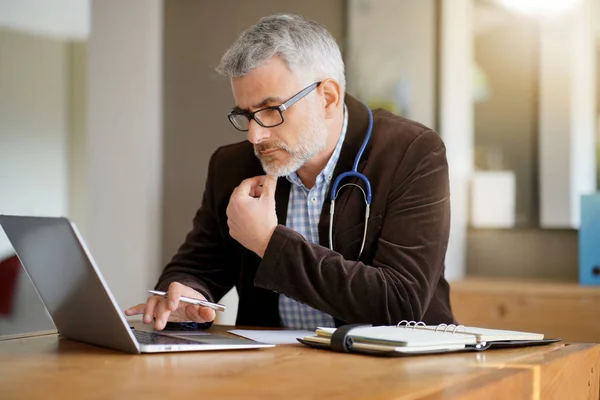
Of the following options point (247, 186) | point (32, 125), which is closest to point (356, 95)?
point (32, 125)

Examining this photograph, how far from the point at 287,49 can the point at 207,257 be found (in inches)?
21.9

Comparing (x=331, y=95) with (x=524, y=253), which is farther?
(x=524, y=253)

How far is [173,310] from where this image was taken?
172 centimetres

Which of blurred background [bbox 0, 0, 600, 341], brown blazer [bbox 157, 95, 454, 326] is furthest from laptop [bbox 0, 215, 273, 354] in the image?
blurred background [bbox 0, 0, 600, 341]

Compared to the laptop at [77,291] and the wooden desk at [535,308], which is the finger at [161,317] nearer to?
the laptop at [77,291]

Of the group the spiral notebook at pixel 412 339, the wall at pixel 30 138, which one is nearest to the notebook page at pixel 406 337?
the spiral notebook at pixel 412 339

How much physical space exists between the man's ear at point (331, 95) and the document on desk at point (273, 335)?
1.89ft

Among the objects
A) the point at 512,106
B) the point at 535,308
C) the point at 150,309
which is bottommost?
the point at 535,308

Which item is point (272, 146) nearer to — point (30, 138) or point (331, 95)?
point (331, 95)

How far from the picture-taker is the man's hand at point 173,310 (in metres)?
1.68

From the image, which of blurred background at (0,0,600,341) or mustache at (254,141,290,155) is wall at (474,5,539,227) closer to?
blurred background at (0,0,600,341)

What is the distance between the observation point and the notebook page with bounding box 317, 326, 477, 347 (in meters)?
1.39

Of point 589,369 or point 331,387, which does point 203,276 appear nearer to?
point 589,369

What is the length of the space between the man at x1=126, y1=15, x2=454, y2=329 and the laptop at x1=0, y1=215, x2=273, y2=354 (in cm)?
17
